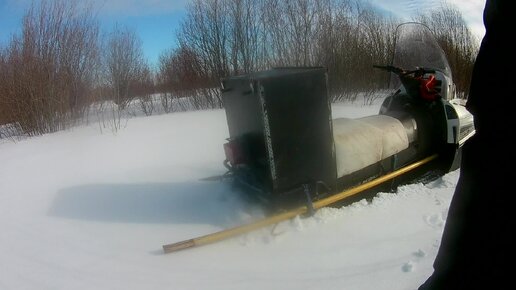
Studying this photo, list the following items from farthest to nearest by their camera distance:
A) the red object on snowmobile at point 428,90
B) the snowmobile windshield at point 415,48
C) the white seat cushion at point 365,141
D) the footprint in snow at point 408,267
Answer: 1. the snowmobile windshield at point 415,48
2. the red object on snowmobile at point 428,90
3. the white seat cushion at point 365,141
4. the footprint in snow at point 408,267

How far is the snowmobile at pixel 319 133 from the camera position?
271 cm

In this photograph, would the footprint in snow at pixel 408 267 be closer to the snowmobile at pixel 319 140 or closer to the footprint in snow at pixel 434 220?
the footprint in snow at pixel 434 220

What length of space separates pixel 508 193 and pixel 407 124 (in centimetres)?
304

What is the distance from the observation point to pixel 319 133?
2.87 meters

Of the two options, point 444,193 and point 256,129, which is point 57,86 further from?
point 444,193

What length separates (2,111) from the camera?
1031 centimetres

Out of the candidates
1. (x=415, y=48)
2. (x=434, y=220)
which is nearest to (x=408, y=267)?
(x=434, y=220)

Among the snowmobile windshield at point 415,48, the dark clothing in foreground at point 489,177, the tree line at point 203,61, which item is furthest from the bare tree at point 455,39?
the dark clothing in foreground at point 489,177

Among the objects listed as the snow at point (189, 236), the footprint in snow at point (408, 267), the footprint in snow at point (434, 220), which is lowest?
the footprint in snow at point (434, 220)

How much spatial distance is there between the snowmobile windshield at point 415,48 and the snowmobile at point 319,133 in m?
0.10

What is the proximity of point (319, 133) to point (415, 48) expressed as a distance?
2.33 metres

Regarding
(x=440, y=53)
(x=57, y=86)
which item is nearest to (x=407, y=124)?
(x=440, y=53)

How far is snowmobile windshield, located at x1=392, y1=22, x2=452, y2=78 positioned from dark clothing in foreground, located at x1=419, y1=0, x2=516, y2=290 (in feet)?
12.5

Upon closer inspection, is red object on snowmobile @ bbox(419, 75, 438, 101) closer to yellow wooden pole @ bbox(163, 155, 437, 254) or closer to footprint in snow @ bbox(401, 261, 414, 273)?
yellow wooden pole @ bbox(163, 155, 437, 254)
